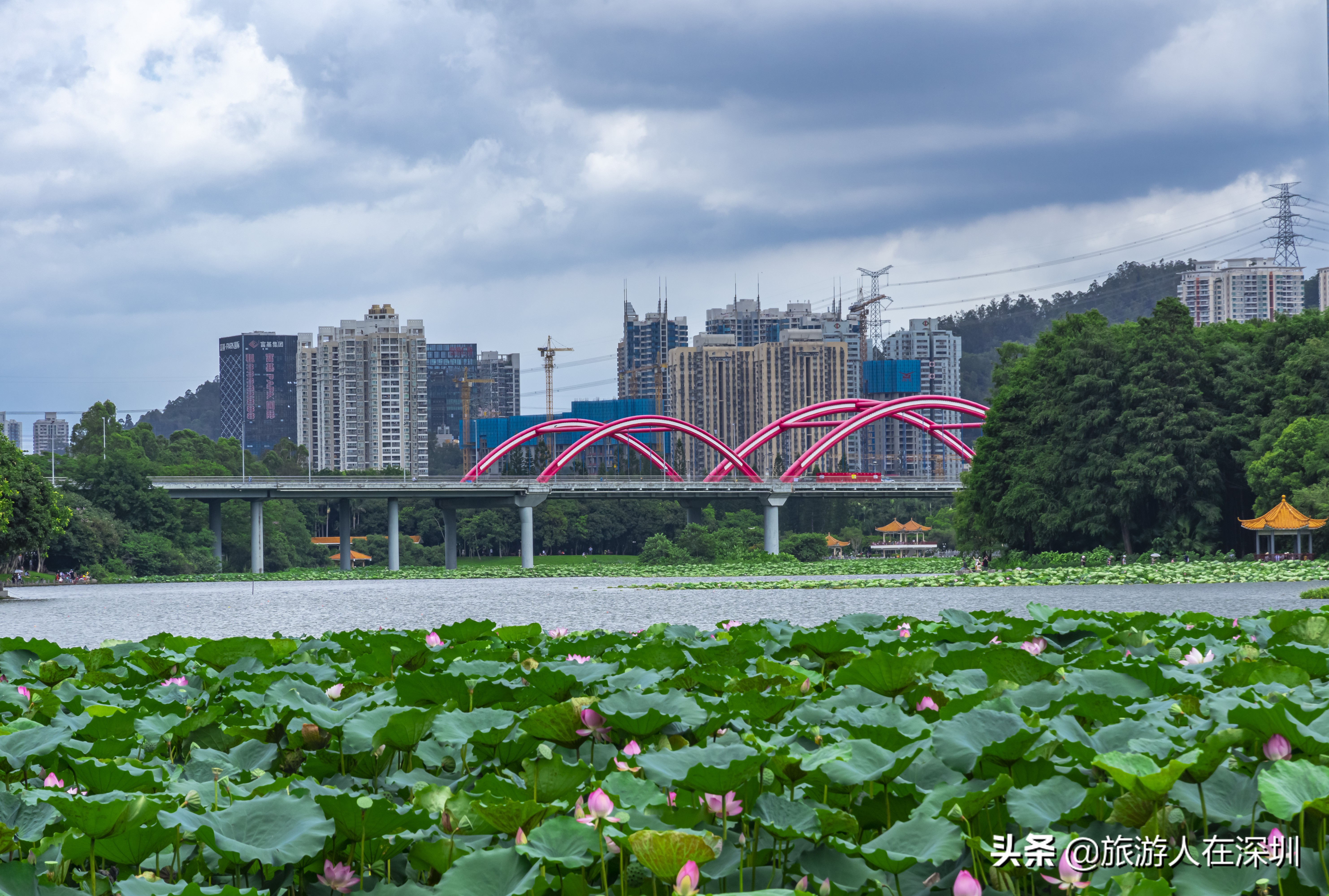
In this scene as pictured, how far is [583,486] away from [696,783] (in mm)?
86623

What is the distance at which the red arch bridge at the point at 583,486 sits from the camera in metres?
81.9

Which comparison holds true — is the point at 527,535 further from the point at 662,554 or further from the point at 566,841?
the point at 566,841

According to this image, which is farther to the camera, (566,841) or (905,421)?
(905,421)

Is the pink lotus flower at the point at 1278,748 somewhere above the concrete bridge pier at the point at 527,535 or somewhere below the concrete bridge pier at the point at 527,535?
above

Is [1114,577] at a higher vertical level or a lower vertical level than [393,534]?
higher

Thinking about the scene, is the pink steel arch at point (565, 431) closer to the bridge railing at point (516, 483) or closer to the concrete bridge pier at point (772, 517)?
the bridge railing at point (516, 483)

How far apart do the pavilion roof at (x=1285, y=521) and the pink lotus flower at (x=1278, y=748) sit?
151 ft

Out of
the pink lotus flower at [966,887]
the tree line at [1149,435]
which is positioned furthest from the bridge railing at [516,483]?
the pink lotus flower at [966,887]

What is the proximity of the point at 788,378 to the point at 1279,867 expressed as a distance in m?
195

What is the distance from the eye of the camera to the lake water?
26234 mm

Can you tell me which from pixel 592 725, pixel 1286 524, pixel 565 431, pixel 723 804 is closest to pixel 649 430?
pixel 565 431

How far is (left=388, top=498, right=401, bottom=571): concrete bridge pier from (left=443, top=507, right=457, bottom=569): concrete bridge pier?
155 inches

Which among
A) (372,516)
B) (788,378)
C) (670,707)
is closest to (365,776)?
(670,707)

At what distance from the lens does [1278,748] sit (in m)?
3.05
